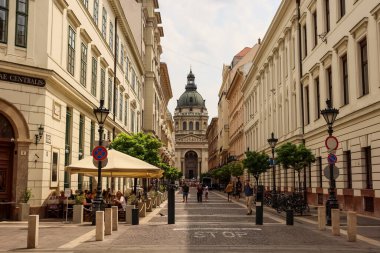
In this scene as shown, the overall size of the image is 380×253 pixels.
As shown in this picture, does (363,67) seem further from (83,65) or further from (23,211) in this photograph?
(23,211)

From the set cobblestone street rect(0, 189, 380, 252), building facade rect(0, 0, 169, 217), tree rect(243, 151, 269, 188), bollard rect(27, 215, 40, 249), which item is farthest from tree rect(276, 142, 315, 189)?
bollard rect(27, 215, 40, 249)

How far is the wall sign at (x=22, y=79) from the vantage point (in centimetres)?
1875

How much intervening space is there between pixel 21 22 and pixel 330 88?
17026mm

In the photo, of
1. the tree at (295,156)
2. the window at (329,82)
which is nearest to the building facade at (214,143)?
the window at (329,82)

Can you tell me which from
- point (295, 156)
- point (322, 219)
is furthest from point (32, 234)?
point (295, 156)

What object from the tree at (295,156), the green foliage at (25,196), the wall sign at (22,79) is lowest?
the green foliage at (25,196)

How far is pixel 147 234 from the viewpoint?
607 inches

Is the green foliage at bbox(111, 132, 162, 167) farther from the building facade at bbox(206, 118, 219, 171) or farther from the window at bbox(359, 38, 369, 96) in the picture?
the building facade at bbox(206, 118, 219, 171)

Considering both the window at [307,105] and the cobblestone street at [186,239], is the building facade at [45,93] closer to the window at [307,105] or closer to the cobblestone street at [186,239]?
the cobblestone street at [186,239]

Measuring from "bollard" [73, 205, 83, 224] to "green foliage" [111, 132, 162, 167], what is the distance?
10.8 meters

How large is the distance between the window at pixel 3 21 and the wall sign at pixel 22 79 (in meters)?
1.30

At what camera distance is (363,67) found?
23469 mm

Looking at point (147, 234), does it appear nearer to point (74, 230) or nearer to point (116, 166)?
point (74, 230)

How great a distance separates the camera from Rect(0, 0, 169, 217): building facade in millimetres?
19062
